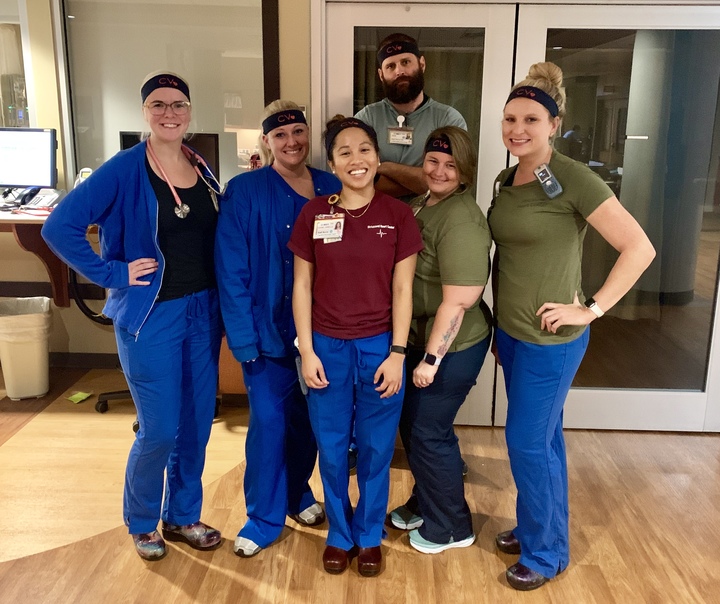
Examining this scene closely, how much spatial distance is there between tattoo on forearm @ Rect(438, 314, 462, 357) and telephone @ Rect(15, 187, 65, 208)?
2604 mm

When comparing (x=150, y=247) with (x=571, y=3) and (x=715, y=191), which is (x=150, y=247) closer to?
(x=571, y=3)

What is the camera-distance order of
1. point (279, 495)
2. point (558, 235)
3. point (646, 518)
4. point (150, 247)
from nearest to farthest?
point (558, 235) < point (150, 247) < point (279, 495) < point (646, 518)

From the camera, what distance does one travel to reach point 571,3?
9.36 feet

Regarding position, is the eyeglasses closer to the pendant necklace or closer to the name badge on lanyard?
the pendant necklace

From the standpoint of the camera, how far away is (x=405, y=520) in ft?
7.84

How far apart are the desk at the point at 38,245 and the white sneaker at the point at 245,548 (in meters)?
1.99

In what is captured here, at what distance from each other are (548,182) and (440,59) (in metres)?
1.39

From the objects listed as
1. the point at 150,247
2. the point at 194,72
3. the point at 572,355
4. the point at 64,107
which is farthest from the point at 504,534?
the point at 64,107

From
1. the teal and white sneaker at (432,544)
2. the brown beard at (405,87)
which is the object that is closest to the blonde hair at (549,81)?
the brown beard at (405,87)

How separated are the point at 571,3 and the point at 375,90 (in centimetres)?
95

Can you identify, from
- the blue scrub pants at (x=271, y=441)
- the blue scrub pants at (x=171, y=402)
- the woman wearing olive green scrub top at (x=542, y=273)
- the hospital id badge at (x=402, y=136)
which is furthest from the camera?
the hospital id badge at (x=402, y=136)

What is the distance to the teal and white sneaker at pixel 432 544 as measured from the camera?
87.7 inches

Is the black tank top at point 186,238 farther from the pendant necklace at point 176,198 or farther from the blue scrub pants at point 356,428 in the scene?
the blue scrub pants at point 356,428

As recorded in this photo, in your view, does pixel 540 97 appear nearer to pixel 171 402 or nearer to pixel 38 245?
pixel 171 402
